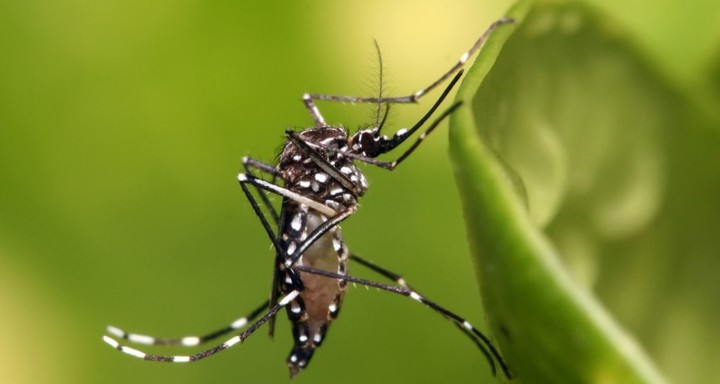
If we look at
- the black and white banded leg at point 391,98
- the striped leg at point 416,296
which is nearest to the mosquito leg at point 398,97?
the black and white banded leg at point 391,98

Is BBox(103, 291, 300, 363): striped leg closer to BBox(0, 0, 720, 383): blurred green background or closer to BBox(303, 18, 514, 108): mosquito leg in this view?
BBox(0, 0, 720, 383): blurred green background

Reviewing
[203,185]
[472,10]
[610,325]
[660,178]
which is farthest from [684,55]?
[203,185]

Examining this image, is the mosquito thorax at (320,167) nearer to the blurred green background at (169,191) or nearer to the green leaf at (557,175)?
the blurred green background at (169,191)

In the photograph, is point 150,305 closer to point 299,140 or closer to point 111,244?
point 111,244

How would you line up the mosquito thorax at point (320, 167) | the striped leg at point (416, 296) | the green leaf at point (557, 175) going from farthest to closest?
1. the mosquito thorax at point (320, 167)
2. the striped leg at point (416, 296)
3. the green leaf at point (557, 175)

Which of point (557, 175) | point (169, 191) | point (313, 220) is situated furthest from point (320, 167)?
point (557, 175)

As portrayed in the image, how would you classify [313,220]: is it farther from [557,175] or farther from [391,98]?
[557,175]

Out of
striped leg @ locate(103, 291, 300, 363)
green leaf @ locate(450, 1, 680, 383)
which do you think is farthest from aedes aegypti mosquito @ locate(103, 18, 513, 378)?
green leaf @ locate(450, 1, 680, 383)
